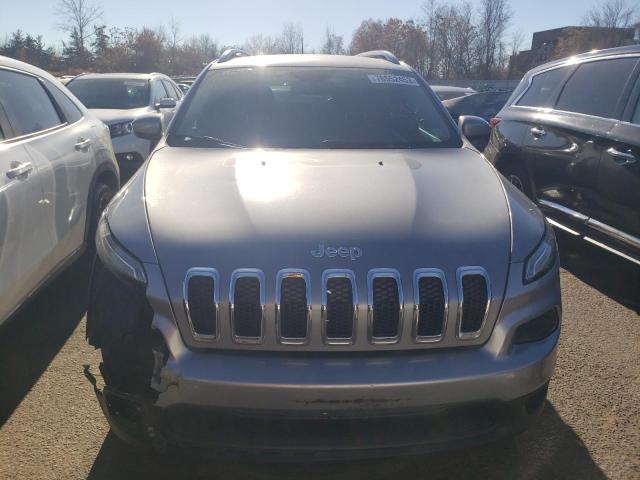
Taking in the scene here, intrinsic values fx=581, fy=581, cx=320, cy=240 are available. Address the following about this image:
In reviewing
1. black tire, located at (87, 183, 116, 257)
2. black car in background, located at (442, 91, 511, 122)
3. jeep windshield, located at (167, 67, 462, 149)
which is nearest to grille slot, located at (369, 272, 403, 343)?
jeep windshield, located at (167, 67, 462, 149)

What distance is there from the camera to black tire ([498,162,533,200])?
216 inches

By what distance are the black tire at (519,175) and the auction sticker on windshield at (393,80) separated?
2.03m

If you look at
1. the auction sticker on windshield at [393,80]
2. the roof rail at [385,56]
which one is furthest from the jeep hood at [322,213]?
the roof rail at [385,56]

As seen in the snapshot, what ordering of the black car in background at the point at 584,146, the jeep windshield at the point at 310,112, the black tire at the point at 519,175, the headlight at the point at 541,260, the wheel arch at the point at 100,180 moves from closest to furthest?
the headlight at the point at 541,260
the jeep windshield at the point at 310,112
the black car in background at the point at 584,146
the wheel arch at the point at 100,180
the black tire at the point at 519,175

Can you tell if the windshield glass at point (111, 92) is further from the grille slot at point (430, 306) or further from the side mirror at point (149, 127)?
the grille slot at point (430, 306)

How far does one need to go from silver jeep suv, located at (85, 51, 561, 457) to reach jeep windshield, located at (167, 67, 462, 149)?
973 millimetres

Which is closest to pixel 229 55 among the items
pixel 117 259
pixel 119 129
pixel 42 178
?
pixel 42 178

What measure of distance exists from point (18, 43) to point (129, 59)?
10.4 metres

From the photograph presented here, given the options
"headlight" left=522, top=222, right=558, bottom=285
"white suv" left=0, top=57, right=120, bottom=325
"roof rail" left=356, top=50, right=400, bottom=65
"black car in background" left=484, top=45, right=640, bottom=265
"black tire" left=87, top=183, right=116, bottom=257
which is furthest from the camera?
"roof rail" left=356, top=50, right=400, bottom=65

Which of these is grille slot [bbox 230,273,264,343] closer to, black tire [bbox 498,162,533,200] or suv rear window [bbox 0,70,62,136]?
suv rear window [bbox 0,70,62,136]

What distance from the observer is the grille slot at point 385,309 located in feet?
6.76

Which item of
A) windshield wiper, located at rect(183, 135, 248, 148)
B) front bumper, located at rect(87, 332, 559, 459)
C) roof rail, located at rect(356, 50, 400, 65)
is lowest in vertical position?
front bumper, located at rect(87, 332, 559, 459)

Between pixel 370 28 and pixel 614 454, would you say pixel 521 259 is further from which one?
pixel 370 28

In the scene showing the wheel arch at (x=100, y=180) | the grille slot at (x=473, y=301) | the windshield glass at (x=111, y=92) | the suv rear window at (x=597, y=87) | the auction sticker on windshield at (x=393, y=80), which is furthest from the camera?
the windshield glass at (x=111, y=92)
